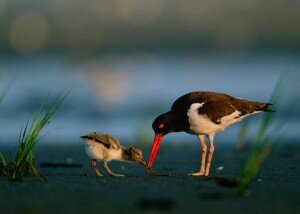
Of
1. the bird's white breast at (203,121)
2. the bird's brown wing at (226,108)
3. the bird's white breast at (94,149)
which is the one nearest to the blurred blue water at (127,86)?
the bird's brown wing at (226,108)

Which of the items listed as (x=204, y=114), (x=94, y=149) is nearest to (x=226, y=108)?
(x=204, y=114)

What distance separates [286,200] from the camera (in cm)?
553

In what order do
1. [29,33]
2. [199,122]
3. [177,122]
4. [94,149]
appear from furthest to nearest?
[29,33]
[177,122]
[199,122]
[94,149]

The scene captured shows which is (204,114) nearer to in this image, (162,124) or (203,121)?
(203,121)

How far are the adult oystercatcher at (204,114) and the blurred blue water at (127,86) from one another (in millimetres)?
2173

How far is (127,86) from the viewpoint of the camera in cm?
1862

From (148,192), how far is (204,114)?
7.13 feet

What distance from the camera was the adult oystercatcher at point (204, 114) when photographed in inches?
312

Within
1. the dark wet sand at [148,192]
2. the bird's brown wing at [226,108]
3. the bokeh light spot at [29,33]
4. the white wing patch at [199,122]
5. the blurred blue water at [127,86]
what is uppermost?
the bokeh light spot at [29,33]

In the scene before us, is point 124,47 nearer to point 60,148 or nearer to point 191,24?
point 191,24

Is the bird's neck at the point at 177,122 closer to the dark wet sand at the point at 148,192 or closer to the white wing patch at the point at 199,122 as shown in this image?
the white wing patch at the point at 199,122

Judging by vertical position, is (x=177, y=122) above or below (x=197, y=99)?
below

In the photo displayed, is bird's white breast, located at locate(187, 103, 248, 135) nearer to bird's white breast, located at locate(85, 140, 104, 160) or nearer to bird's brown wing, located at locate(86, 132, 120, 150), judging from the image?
bird's brown wing, located at locate(86, 132, 120, 150)

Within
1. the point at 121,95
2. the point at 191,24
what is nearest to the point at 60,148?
the point at 121,95
